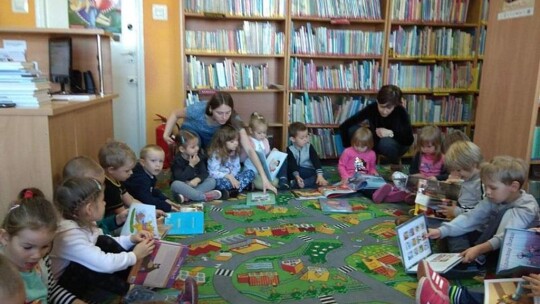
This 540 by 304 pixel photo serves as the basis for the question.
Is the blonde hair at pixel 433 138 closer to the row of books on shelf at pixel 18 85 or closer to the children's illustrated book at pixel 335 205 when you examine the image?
the children's illustrated book at pixel 335 205

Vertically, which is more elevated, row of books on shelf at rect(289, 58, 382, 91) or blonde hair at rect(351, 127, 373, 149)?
row of books on shelf at rect(289, 58, 382, 91)

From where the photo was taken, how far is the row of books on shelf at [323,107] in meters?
4.73

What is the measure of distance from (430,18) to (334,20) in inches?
44.0

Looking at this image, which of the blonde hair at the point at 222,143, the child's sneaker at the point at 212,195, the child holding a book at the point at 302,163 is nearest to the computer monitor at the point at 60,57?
the blonde hair at the point at 222,143

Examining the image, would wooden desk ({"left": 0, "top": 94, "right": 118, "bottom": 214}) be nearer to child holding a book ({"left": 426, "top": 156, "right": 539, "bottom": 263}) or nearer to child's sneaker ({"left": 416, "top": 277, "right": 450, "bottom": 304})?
child's sneaker ({"left": 416, "top": 277, "right": 450, "bottom": 304})

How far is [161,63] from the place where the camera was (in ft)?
15.6

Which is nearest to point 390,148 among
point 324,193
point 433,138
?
point 433,138

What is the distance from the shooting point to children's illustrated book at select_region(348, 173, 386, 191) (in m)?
3.56

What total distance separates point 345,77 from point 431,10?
1187 mm

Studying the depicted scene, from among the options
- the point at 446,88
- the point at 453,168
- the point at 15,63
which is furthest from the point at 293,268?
the point at 446,88

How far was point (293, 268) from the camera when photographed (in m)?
2.30

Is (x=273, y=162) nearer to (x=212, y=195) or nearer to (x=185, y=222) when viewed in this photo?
(x=212, y=195)

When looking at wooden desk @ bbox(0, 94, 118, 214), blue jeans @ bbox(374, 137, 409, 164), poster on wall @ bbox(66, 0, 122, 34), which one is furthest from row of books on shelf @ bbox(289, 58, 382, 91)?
wooden desk @ bbox(0, 94, 118, 214)

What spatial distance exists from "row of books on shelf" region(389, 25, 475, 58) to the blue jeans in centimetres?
112
